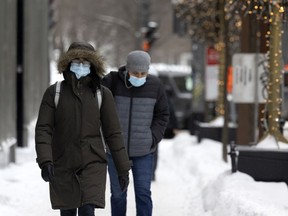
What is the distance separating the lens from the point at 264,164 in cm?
970

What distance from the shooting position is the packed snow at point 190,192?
27.7 ft

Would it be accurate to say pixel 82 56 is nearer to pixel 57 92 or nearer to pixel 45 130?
pixel 57 92

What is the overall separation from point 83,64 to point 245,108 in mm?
9374

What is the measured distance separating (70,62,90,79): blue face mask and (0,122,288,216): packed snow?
2.30 metres

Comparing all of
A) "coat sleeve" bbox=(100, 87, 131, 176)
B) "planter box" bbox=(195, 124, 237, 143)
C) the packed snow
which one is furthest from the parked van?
"coat sleeve" bbox=(100, 87, 131, 176)

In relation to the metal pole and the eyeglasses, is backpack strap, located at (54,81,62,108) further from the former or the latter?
the metal pole

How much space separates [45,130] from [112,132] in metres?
0.47

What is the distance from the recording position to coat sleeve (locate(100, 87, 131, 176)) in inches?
238

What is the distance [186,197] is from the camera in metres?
11.4

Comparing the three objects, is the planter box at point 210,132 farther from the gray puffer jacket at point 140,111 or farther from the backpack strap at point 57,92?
the backpack strap at point 57,92

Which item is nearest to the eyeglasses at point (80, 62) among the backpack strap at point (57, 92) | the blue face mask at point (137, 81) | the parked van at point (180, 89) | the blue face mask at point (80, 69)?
the blue face mask at point (80, 69)

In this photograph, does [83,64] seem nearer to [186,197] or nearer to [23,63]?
[186,197]

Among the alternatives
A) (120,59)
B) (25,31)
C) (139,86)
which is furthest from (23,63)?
(120,59)

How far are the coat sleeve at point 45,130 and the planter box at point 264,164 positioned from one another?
4224 millimetres
